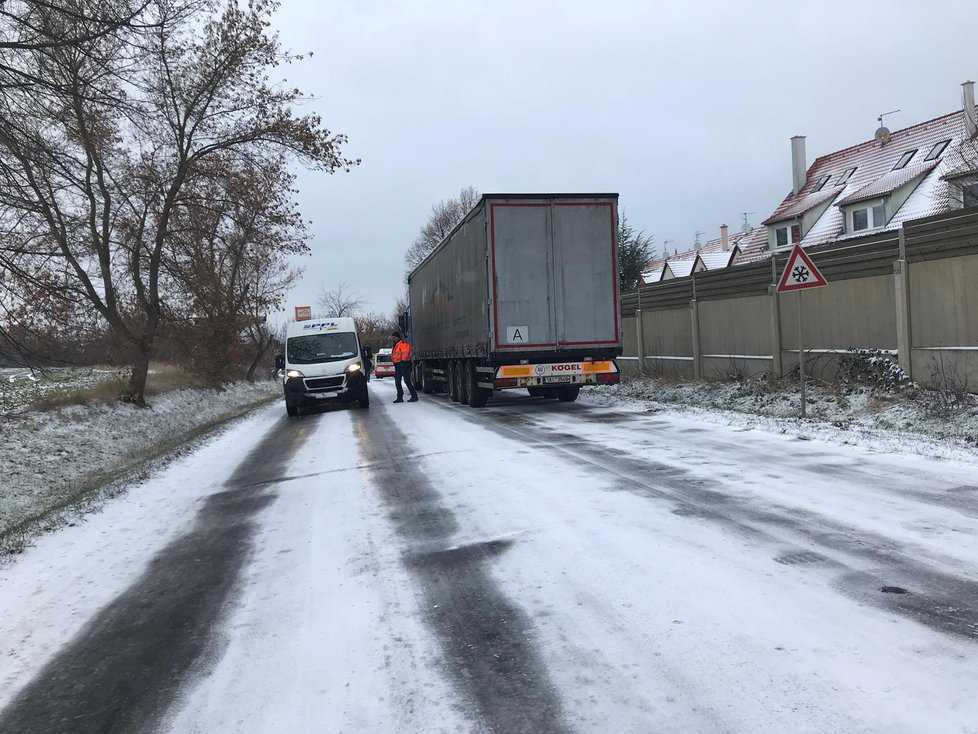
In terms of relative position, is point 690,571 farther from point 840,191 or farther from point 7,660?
point 840,191

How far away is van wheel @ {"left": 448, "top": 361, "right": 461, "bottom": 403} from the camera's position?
62.8 ft

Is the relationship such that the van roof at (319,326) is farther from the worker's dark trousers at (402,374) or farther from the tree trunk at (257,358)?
the tree trunk at (257,358)

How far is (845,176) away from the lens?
36.7m

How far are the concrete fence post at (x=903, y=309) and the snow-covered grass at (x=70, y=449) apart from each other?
1109 centimetres

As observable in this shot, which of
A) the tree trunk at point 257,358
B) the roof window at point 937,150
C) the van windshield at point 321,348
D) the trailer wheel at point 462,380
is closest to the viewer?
the trailer wheel at point 462,380

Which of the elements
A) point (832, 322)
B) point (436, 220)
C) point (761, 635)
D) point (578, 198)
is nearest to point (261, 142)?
point (578, 198)

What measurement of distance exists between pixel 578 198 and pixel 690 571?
1100 centimetres

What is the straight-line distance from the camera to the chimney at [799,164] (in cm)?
4003

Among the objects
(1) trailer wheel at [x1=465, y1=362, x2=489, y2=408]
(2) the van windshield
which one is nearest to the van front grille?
(2) the van windshield

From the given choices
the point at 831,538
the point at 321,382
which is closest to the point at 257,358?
the point at 321,382

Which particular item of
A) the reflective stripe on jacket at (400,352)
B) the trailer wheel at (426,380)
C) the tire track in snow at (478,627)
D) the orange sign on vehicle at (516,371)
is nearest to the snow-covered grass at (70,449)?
the tire track in snow at (478,627)

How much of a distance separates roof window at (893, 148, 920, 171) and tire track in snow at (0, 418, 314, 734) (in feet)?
114

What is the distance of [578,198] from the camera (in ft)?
47.9

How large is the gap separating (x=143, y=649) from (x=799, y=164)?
138 feet
